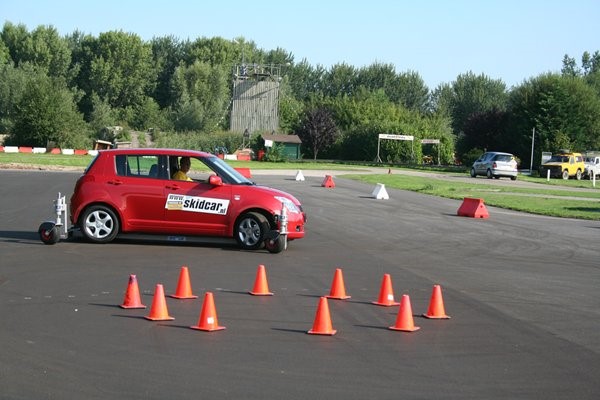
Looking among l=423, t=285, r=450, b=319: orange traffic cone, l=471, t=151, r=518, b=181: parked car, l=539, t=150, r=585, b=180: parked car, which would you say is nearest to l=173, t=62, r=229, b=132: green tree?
l=539, t=150, r=585, b=180: parked car

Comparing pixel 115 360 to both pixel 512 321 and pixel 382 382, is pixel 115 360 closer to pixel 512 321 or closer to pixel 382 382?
pixel 382 382

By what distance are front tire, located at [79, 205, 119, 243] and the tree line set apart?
6723cm

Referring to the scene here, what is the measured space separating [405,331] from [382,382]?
7.08ft

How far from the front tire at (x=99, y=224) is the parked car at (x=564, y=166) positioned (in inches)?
1977

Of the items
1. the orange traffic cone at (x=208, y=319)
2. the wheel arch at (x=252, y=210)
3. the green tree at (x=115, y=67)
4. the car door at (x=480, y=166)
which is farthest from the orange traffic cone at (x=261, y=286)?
the green tree at (x=115, y=67)

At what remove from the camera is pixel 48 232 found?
15773mm

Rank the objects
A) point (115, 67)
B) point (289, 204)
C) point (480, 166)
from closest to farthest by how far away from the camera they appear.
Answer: point (289, 204), point (480, 166), point (115, 67)

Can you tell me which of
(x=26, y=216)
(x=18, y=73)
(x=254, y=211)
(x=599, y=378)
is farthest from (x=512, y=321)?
(x=18, y=73)

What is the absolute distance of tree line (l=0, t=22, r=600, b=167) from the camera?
83375mm

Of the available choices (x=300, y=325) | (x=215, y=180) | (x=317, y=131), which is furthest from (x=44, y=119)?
(x=300, y=325)

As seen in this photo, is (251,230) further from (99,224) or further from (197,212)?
(99,224)

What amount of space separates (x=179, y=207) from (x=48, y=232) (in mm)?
2235

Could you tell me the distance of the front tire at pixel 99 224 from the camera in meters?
16.2

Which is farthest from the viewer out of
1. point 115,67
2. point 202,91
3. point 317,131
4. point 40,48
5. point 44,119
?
point 115,67
